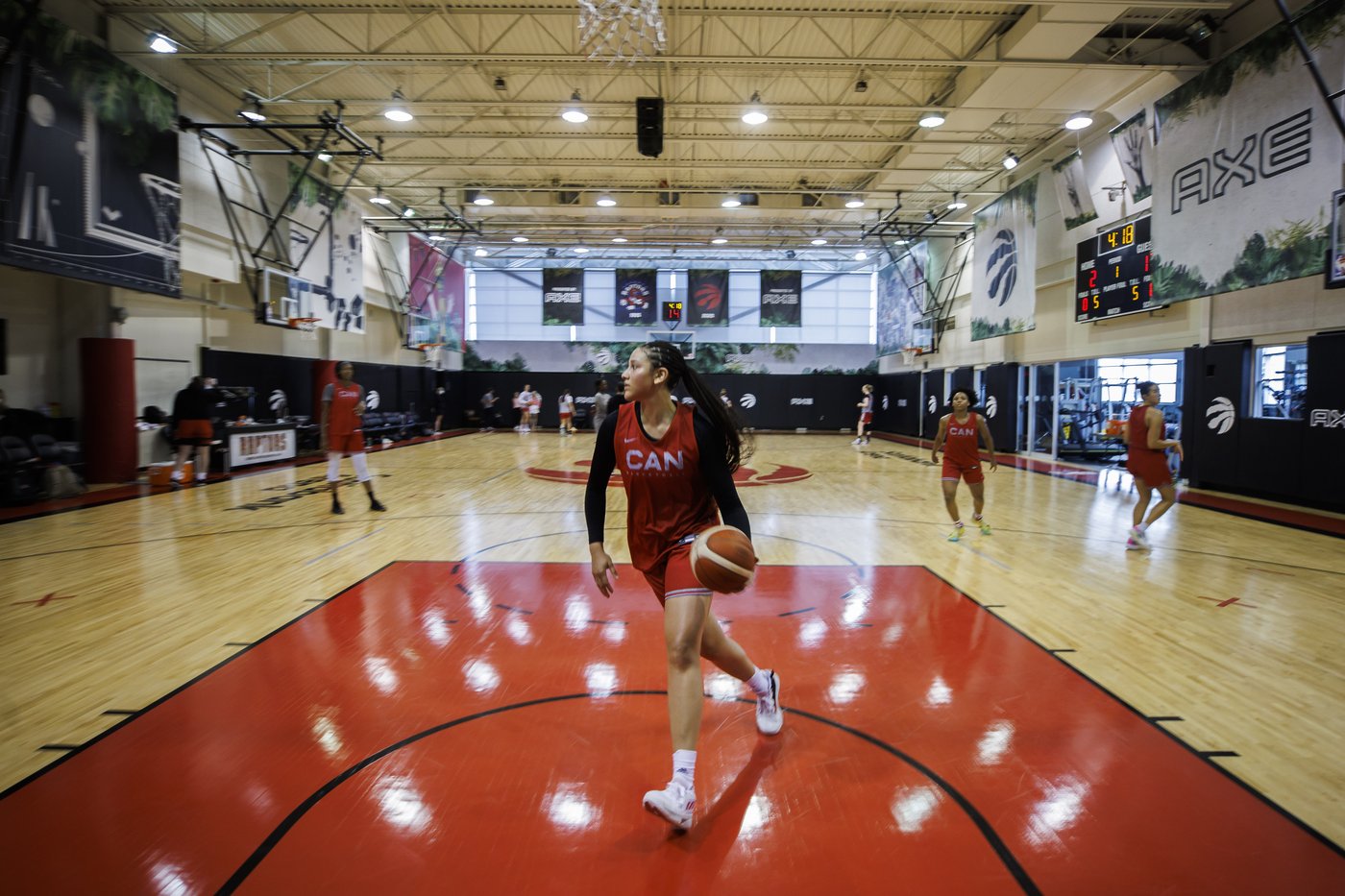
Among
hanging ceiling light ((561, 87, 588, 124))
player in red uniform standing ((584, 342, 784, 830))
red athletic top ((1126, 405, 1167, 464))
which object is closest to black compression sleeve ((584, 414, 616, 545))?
player in red uniform standing ((584, 342, 784, 830))

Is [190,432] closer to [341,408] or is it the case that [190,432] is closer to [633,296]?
[341,408]

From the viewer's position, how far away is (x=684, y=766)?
2.45 metres

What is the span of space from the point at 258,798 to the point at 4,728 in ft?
5.14

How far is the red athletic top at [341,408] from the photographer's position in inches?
333

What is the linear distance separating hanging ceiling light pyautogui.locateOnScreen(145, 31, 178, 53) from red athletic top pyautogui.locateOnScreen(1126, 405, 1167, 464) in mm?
13670

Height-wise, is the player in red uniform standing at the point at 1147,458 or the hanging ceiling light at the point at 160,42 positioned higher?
the hanging ceiling light at the point at 160,42

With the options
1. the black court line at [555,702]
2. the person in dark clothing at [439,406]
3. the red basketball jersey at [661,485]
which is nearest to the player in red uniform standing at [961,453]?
the black court line at [555,702]

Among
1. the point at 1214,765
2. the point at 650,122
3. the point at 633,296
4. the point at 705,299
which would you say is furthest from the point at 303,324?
the point at 1214,765

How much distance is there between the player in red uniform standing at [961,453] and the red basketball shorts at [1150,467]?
4.37ft

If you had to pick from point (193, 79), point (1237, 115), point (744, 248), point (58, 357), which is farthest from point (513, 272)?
point (1237, 115)

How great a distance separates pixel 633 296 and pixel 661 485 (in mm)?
22057

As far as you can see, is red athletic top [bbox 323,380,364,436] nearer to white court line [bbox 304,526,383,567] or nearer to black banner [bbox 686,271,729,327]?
white court line [bbox 304,526,383,567]

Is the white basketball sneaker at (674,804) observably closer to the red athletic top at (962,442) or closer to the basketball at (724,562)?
the basketball at (724,562)

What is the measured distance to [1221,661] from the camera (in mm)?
4051
